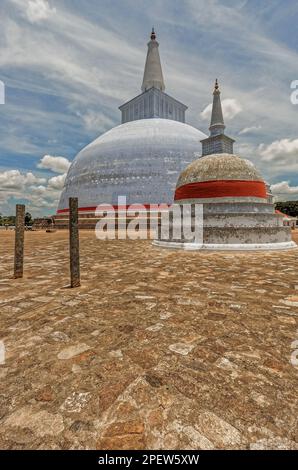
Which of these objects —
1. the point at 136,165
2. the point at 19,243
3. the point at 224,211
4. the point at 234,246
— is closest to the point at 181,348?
the point at 19,243

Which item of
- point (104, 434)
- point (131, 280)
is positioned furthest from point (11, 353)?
point (131, 280)

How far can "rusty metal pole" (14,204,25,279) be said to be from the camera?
6.00 meters

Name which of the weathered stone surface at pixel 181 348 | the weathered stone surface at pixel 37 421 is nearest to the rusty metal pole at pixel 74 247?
the weathered stone surface at pixel 181 348

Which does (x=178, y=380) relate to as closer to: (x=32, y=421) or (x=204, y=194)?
(x=32, y=421)

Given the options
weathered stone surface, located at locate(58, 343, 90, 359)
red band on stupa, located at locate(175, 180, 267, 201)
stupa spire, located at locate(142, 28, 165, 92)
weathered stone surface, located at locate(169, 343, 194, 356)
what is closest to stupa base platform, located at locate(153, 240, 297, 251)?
red band on stupa, located at locate(175, 180, 267, 201)

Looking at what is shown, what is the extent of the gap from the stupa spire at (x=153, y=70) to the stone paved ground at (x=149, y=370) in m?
47.8

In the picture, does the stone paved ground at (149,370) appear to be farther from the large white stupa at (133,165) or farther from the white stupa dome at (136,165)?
the white stupa dome at (136,165)

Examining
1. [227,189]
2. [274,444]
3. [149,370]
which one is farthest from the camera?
[227,189]

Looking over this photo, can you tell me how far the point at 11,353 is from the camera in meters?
2.52

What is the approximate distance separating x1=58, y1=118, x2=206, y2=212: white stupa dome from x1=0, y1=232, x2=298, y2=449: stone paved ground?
89.7 ft

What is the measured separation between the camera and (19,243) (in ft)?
20.6

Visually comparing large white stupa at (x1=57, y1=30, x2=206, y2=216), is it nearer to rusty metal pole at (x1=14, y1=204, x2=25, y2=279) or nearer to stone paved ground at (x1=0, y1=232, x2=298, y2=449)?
rusty metal pole at (x1=14, y1=204, x2=25, y2=279)

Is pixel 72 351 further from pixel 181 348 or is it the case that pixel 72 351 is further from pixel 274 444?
pixel 274 444

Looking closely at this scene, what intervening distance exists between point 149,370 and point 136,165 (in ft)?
106
